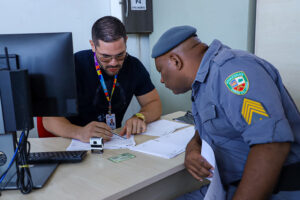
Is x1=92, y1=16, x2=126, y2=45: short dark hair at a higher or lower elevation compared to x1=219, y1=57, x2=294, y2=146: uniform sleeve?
higher

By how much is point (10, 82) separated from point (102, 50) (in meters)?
0.77

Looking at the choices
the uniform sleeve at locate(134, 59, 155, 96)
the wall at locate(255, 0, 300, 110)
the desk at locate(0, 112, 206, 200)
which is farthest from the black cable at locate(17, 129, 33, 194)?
the wall at locate(255, 0, 300, 110)

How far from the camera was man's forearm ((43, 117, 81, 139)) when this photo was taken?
1466 millimetres

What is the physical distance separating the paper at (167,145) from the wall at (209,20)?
3.67 feet

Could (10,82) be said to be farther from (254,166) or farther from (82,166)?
(254,166)

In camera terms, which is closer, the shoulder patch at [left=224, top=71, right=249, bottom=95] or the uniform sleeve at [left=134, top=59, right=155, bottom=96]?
the shoulder patch at [left=224, top=71, right=249, bottom=95]

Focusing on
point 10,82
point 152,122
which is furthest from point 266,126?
point 152,122

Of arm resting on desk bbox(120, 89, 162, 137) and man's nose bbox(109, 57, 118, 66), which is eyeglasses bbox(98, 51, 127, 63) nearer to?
man's nose bbox(109, 57, 118, 66)

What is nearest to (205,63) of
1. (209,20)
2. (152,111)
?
(152,111)

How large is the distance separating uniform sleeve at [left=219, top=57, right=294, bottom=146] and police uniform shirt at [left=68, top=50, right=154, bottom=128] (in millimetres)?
1123

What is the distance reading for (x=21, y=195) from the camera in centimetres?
91

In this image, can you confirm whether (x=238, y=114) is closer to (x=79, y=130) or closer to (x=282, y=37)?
(x=79, y=130)

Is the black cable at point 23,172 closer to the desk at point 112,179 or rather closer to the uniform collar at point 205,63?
the desk at point 112,179

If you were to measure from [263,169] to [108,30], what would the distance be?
117 cm
